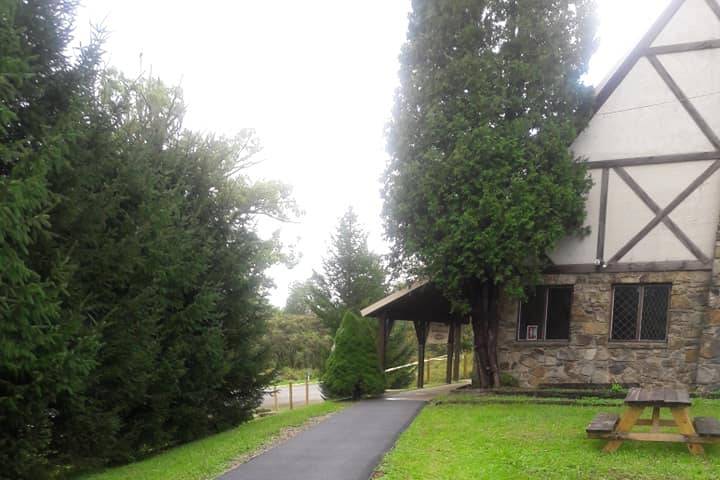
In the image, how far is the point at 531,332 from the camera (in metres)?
13.6

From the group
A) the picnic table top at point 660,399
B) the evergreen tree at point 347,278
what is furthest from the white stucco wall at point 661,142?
the evergreen tree at point 347,278

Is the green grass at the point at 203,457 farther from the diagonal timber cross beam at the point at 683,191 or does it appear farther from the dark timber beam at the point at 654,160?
the dark timber beam at the point at 654,160

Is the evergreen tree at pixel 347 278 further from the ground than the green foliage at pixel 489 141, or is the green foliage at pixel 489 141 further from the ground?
the green foliage at pixel 489 141

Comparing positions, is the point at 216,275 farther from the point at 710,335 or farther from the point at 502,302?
the point at 710,335

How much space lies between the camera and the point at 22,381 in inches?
235

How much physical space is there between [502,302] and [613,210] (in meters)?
3.23

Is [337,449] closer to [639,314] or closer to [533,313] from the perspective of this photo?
[533,313]

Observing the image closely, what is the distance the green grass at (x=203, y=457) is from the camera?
686 centimetres

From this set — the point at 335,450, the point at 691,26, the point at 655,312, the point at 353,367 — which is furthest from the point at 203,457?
the point at 691,26

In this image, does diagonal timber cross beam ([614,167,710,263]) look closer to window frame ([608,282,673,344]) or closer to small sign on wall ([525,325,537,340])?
window frame ([608,282,673,344])

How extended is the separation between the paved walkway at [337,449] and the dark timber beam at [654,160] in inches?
260

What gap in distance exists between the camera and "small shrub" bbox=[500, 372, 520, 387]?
13.4 metres

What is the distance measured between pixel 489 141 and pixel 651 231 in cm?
399

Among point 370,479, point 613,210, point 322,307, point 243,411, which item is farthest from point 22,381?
point 322,307
